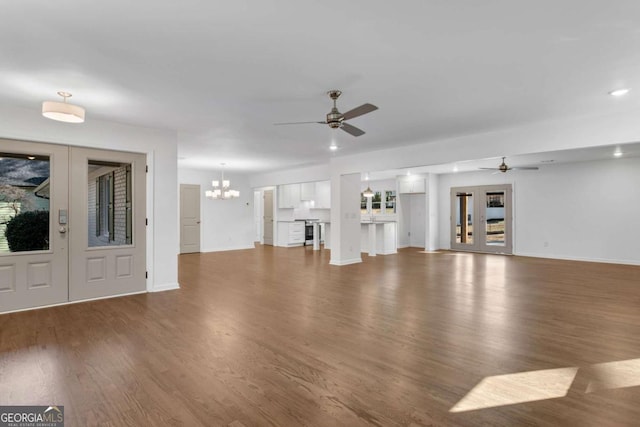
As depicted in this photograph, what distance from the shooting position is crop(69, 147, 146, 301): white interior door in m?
4.55

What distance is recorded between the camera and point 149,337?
10.8 ft

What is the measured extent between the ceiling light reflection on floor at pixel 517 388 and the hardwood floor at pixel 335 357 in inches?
0.5

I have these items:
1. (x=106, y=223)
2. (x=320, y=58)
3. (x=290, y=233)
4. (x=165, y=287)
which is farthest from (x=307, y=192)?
(x=320, y=58)

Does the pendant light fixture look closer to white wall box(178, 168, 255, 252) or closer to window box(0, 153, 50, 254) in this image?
window box(0, 153, 50, 254)

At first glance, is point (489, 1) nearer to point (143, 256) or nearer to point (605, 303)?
point (605, 303)

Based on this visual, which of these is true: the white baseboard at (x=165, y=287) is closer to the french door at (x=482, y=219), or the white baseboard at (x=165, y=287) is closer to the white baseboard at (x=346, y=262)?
the white baseboard at (x=346, y=262)

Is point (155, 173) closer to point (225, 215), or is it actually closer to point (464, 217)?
point (225, 215)

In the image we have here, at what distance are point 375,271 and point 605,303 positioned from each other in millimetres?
3648

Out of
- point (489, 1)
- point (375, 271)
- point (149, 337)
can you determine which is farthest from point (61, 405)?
point (375, 271)

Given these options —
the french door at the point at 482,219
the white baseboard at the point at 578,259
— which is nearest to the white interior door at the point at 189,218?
the french door at the point at 482,219

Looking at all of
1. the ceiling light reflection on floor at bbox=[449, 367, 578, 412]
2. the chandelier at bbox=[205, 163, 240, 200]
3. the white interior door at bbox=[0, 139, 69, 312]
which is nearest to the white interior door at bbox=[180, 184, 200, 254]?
the chandelier at bbox=[205, 163, 240, 200]

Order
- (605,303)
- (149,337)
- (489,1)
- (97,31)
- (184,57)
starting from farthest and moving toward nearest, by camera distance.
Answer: (605,303) → (149,337) → (184,57) → (97,31) → (489,1)

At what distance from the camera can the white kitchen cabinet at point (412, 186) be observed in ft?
35.6

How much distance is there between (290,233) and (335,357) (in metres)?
8.98
